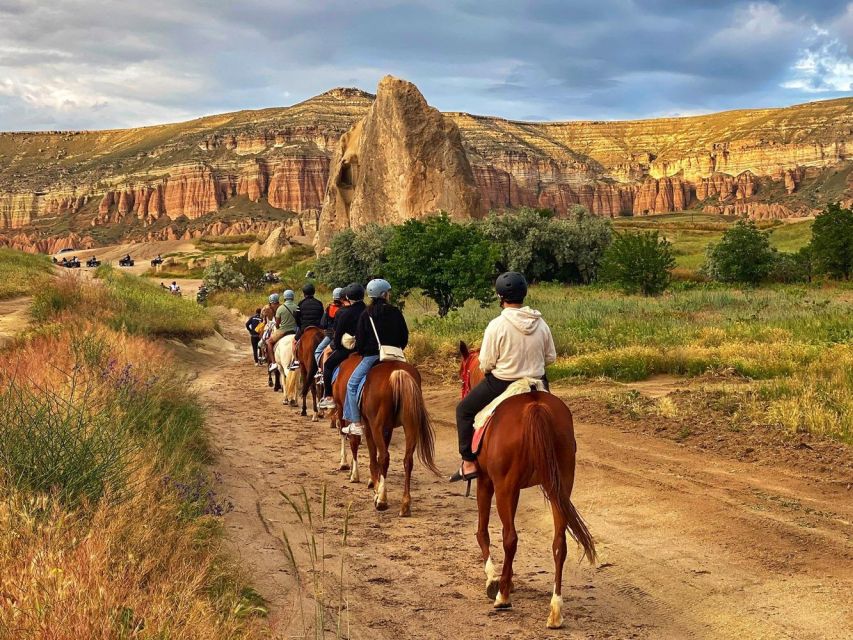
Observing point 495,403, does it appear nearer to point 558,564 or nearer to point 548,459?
point 548,459

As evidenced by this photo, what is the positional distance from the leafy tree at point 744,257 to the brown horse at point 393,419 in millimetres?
37605

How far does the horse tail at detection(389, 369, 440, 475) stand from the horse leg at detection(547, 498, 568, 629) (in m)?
3.49

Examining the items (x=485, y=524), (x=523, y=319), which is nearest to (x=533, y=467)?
(x=485, y=524)

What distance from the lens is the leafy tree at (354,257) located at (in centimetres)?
5309

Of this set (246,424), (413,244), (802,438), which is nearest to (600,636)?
(802,438)

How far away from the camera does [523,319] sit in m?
7.23

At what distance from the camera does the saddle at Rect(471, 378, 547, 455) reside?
23.1 ft

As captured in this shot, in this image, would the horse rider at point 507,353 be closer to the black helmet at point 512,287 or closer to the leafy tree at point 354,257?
the black helmet at point 512,287

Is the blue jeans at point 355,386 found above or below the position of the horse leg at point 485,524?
above

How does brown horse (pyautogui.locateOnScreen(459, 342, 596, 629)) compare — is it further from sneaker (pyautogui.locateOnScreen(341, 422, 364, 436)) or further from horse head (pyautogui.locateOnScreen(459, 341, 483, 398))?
sneaker (pyautogui.locateOnScreen(341, 422, 364, 436))

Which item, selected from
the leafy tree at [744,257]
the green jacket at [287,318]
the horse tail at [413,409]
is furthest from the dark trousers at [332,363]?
the leafy tree at [744,257]

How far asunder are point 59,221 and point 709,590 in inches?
8260

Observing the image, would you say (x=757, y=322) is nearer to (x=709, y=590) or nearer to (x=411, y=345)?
(x=411, y=345)

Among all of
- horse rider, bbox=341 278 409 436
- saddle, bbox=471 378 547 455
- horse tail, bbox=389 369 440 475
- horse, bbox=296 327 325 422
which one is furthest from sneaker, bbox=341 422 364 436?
horse, bbox=296 327 325 422
